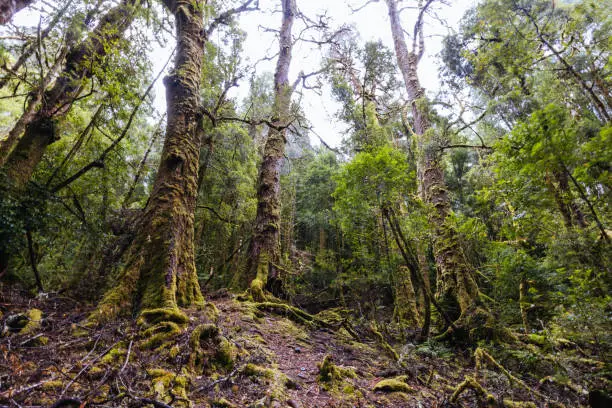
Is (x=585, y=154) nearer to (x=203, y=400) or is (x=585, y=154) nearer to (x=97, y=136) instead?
(x=203, y=400)

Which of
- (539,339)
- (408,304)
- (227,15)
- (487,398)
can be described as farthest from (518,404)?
(227,15)

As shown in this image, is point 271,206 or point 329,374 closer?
point 329,374

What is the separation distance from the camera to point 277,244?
24.0 feet

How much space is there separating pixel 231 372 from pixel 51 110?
8.51 m

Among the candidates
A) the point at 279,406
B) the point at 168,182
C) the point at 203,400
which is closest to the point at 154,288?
the point at 168,182

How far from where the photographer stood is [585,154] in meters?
2.71

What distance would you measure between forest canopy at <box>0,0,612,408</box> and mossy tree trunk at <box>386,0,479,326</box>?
5 cm

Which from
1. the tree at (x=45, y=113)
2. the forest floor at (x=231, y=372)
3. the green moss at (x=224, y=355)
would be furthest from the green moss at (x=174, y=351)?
the tree at (x=45, y=113)

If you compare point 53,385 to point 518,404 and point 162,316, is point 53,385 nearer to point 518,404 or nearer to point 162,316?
point 162,316

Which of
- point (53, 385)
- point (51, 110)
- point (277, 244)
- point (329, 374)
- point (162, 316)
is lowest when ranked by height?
point (329, 374)

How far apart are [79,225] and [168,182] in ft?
13.9

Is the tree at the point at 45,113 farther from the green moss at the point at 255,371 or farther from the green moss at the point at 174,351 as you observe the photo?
the green moss at the point at 255,371

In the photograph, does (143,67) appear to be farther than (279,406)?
Yes

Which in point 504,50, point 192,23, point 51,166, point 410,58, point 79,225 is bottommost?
point 79,225
